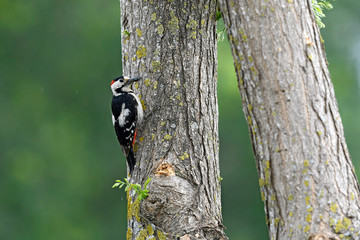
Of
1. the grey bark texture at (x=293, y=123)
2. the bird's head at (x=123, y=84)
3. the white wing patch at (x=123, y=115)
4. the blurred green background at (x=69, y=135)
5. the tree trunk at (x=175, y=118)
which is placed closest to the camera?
the grey bark texture at (x=293, y=123)

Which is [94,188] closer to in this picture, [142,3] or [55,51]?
[55,51]

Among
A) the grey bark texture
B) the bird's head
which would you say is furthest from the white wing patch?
the grey bark texture

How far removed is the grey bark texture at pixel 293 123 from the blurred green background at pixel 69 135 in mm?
14121

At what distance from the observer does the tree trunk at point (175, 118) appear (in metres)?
4.27

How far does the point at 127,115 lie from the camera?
4902mm

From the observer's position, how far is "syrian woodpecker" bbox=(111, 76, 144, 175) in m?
4.65

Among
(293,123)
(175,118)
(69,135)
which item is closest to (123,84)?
(175,118)

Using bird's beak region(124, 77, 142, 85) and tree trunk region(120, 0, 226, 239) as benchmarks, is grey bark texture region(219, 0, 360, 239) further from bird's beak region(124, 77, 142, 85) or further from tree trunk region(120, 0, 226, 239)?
bird's beak region(124, 77, 142, 85)

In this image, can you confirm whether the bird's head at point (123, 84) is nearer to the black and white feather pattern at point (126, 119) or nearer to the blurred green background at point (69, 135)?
the black and white feather pattern at point (126, 119)

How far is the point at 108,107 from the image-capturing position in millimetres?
17609

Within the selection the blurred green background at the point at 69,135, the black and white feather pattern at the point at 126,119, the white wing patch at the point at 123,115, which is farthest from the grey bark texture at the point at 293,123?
the blurred green background at the point at 69,135

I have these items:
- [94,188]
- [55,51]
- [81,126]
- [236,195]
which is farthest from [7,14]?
[236,195]

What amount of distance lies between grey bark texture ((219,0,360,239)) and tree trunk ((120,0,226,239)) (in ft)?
3.38

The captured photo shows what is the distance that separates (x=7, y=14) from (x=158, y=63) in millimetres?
15572
